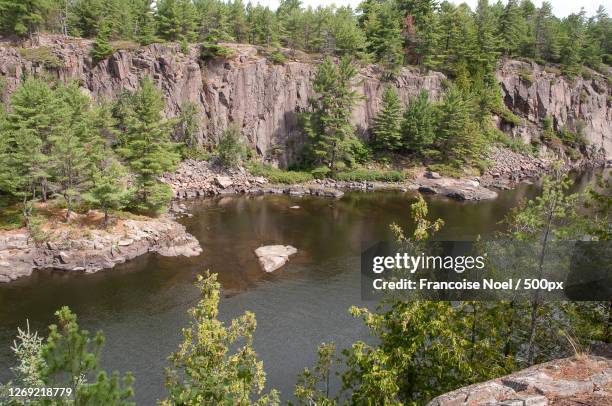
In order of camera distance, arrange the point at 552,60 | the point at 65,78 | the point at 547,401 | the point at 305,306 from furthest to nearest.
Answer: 1. the point at 552,60
2. the point at 65,78
3. the point at 305,306
4. the point at 547,401

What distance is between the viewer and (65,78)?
6350cm

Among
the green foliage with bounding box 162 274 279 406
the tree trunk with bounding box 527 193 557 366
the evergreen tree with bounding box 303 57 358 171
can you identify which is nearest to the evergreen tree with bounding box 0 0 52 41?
the evergreen tree with bounding box 303 57 358 171

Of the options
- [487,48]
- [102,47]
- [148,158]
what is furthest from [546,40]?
[148,158]

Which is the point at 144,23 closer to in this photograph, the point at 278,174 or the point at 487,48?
the point at 278,174

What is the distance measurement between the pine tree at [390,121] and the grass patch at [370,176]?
5.18 m

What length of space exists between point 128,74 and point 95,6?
48.0 feet

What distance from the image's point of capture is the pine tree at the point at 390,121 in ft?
238

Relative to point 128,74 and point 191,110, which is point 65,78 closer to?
point 128,74

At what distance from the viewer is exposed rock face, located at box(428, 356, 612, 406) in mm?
10602

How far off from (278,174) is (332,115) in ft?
37.5

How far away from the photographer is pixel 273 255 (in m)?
40.2

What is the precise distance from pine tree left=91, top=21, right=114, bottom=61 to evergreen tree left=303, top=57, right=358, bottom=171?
91.9 ft

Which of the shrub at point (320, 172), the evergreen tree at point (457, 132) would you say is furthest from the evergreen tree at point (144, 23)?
the evergreen tree at point (457, 132)

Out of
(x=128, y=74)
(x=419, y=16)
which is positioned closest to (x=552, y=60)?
(x=419, y=16)
